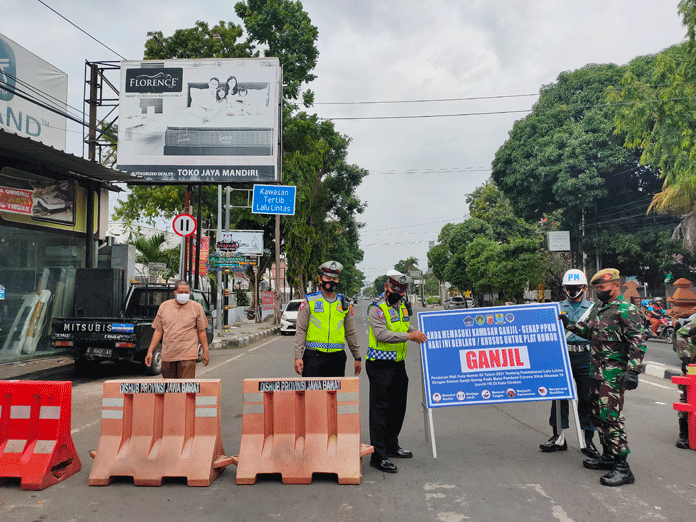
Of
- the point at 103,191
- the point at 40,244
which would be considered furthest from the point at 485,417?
the point at 103,191

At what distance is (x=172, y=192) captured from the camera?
3011cm

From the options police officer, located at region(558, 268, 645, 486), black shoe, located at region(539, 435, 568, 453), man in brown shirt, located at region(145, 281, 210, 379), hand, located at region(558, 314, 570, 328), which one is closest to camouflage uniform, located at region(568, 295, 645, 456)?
police officer, located at region(558, 268, 645, 486)

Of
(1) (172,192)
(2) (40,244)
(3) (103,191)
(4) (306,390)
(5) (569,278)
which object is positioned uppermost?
(1) (172,192)

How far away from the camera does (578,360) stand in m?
5.71

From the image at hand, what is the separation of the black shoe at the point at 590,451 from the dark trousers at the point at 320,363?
2.53m

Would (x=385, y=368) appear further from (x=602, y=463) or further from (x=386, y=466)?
(x=602, y=463)

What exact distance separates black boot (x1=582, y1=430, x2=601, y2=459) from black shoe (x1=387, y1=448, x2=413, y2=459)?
68.2 inches

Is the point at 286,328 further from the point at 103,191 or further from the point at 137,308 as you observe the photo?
the point at 137,308

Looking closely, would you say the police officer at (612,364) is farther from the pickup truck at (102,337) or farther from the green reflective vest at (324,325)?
the pickup truck at (102,337)

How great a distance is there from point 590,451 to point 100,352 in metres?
8.48

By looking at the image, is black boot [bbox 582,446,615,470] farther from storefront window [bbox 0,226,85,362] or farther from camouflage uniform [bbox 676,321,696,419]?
storefront window [bbox 0,226,85,362]

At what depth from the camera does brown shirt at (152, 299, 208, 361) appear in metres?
6.17

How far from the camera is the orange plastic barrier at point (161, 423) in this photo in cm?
473

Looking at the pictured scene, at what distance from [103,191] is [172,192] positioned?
14.7m
